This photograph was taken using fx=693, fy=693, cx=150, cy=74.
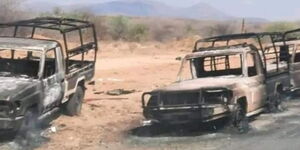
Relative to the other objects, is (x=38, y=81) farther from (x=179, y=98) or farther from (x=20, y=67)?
(x=179, y=98)

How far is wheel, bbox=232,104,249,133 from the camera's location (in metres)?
13.6

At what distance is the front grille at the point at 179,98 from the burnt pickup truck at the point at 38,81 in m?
2.23

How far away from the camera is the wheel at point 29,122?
12492mm

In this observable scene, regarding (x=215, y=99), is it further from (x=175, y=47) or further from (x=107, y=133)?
(x=175, y=47)

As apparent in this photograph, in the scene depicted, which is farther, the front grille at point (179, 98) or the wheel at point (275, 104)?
the wheel at point (275, 104)

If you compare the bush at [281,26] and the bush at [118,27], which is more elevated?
the bush at [118,27]

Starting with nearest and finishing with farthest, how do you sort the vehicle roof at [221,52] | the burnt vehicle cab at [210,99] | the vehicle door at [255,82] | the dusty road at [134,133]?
the dusty road at [134,133] → the burnt vehicle cab at [210,99] → the vehicle door at [255,82] → the vehicle roof at [221,52]

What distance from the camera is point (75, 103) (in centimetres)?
1567

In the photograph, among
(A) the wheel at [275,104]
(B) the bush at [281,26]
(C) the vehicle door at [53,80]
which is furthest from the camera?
(B) the bush at [281,26]

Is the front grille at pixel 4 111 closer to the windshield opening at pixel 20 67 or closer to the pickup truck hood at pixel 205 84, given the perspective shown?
the windshield opening at pixel 20 67

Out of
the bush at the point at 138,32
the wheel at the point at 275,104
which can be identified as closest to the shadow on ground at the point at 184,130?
the wheel at the point at 275,104

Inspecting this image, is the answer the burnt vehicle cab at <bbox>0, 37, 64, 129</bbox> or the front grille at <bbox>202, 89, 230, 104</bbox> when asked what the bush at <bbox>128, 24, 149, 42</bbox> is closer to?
the burnt vehicle cab at <bbox>0, 37, 64, 129</bbox>

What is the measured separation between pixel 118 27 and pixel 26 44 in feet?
157

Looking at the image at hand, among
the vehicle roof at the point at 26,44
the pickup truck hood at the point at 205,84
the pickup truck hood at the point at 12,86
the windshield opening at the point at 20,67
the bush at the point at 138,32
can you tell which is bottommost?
the bush at the point at 138,32
